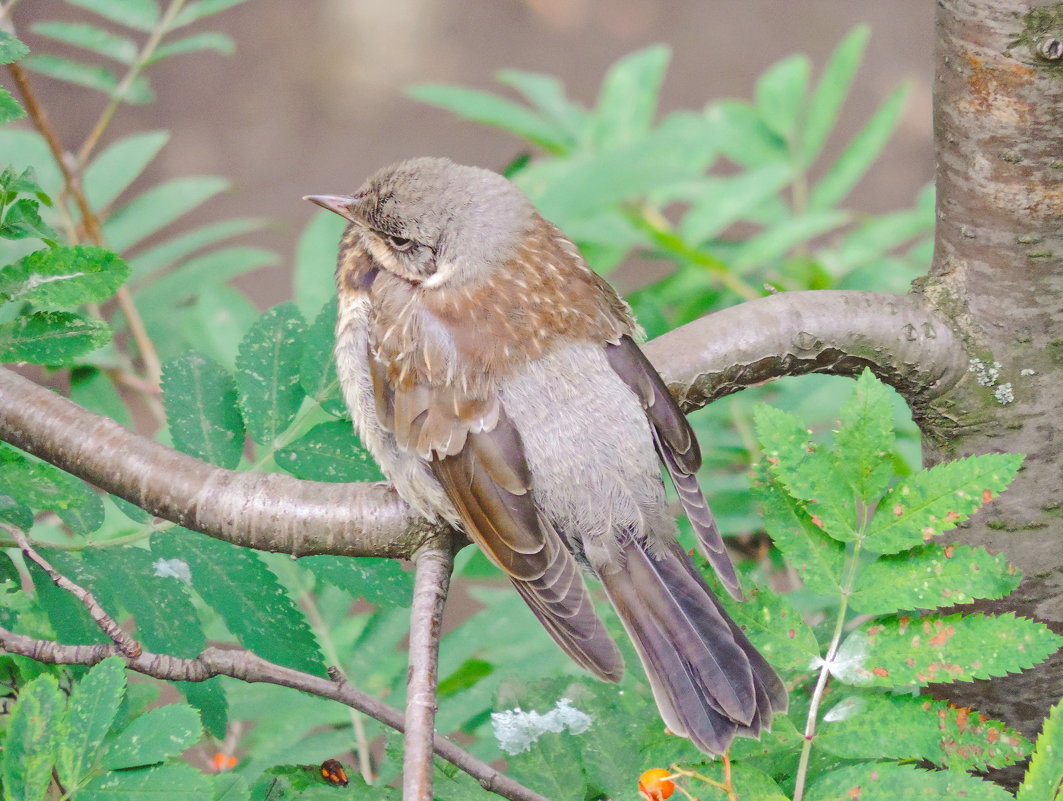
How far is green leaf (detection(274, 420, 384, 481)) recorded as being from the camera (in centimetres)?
226

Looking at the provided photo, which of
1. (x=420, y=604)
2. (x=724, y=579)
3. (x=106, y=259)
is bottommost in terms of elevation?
(x=420, y=604)

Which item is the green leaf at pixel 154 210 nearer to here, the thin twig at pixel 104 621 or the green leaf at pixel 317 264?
the green leaf at pixel 317 264

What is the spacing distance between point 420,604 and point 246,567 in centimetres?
39

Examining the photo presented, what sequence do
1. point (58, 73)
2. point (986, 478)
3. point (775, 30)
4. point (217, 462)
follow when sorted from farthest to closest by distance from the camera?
point (775, 30) < point (58, 73) < point (217, 462) < point (986, 478)

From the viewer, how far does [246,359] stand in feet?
7.36

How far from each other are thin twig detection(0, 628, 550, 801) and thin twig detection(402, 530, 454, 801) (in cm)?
5

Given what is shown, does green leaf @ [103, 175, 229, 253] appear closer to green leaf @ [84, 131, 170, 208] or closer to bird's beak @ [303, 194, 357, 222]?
green leaf @ [84, 131, 170, 208]

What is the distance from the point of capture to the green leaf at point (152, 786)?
5.13 feet

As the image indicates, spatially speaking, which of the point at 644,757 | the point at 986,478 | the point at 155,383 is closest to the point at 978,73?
the point at 986,478

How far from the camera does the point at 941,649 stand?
171 cm

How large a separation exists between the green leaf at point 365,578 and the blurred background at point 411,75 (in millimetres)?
5601

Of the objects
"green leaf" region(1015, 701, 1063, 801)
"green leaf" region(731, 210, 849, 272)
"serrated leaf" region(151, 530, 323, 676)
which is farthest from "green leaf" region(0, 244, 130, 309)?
"green leaf" region(731, 210, 849, 272)

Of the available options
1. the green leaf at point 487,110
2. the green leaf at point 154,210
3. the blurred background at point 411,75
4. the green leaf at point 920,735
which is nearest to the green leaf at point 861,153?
the green leaf at point 487,110

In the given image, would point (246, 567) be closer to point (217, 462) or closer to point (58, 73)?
point (217, 462)
